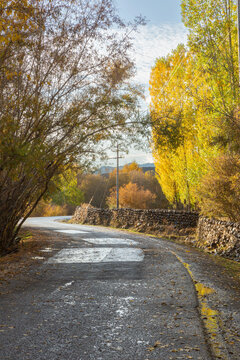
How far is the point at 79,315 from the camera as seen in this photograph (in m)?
5.02

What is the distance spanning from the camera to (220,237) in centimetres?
1404

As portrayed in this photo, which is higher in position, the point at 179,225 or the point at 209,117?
the point at 209,117

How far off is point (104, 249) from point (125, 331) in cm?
815

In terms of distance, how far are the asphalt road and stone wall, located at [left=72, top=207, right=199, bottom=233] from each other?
36.0 feet

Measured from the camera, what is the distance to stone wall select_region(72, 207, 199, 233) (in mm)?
20047

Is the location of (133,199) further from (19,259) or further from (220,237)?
(19,259)

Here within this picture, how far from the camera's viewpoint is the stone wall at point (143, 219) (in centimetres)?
2005

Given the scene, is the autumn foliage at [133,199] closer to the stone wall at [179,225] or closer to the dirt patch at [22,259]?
the stone wall at [179,225]

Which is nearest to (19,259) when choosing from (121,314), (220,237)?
(121,314)

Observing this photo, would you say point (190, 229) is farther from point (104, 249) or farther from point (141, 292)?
point (141, 292)

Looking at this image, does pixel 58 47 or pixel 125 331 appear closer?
pixel 125 331

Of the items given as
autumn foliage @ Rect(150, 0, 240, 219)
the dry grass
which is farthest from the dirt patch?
autumn foliage @ Rect(150, 0, 240, 219)

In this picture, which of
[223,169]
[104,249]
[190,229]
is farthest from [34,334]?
[190,229]

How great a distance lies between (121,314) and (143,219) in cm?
1865
